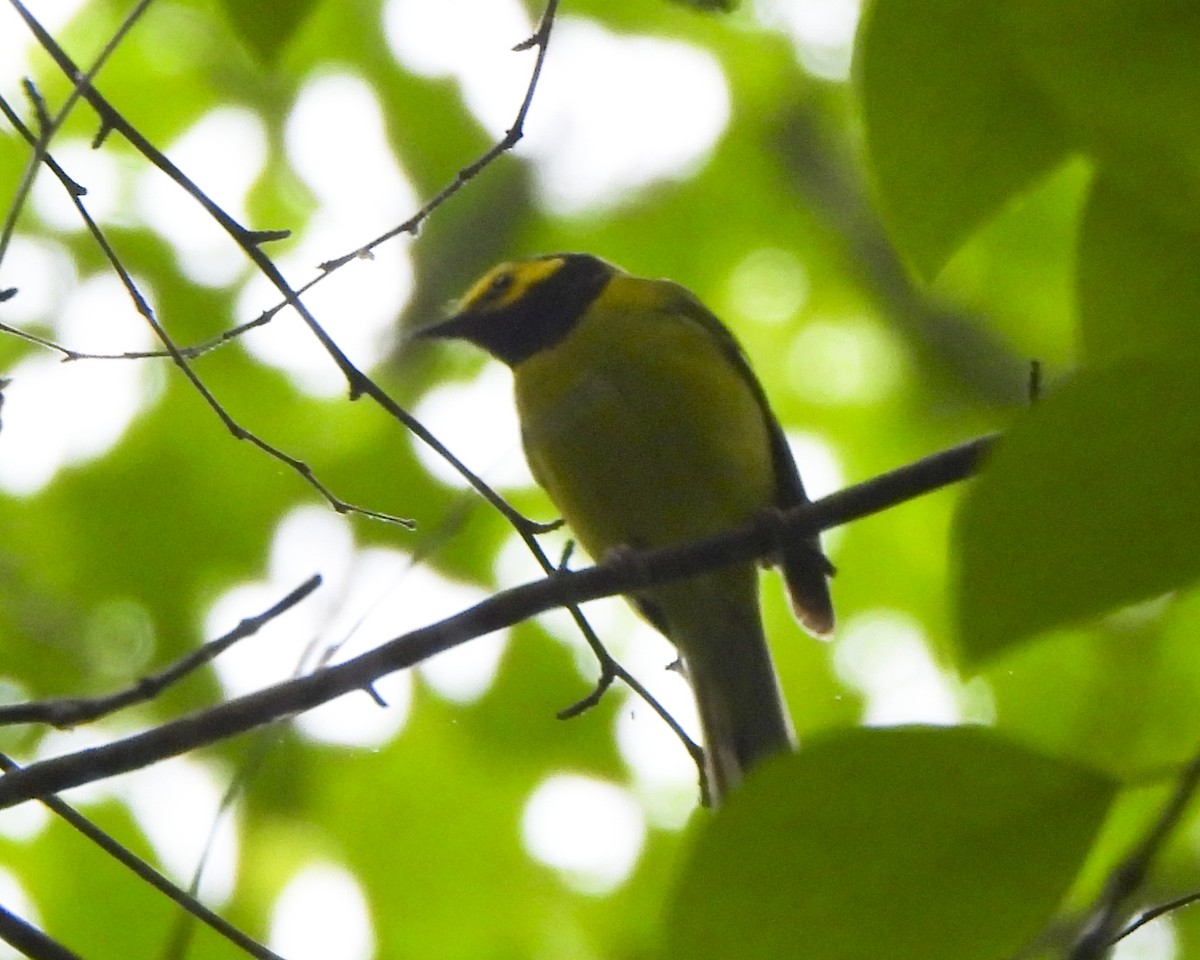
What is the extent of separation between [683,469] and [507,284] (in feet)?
4.05

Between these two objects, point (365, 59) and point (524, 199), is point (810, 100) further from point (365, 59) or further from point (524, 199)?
point (365, 59)

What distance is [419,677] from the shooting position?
18.6 ft

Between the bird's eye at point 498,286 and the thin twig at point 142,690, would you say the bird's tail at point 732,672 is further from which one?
the thin twig at point 142,690

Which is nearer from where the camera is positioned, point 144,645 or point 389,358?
point 144,645

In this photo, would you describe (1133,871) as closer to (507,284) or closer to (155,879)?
(155,879)

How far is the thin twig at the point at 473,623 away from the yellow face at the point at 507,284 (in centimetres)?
240

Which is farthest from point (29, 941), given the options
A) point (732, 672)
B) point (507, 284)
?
point (507, 284)

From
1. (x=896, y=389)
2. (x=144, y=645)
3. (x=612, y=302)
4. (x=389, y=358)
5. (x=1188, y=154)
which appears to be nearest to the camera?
(x=1188, y=154)

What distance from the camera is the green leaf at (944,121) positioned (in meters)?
0.77

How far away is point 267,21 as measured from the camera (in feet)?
3.32

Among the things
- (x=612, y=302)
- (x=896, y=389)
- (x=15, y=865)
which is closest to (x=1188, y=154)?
(x=612, y=302)

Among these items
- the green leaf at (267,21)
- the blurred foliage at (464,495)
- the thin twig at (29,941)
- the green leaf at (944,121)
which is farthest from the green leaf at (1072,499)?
the thin twig at (29,941)

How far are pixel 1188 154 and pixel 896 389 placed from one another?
5827mm

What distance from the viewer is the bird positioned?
13.9ft
